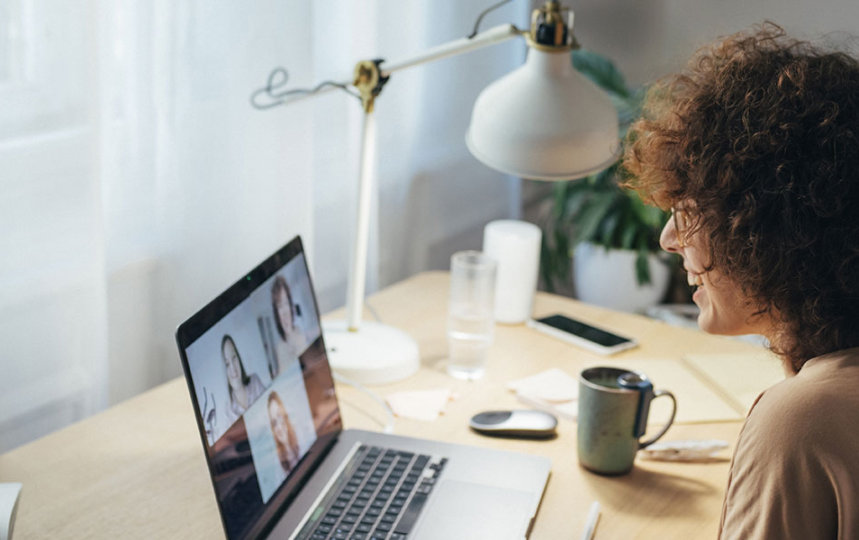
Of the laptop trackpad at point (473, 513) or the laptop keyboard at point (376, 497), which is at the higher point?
the laptop keyboard at point (376, 497)

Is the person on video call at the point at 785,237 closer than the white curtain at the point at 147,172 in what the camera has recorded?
Yes

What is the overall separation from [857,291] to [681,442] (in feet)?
1.46

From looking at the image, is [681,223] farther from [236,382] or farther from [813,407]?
[236,382]

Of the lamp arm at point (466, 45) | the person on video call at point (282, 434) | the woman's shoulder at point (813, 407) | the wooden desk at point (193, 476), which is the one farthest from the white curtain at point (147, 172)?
the woman's shoulder at point (813, 407)

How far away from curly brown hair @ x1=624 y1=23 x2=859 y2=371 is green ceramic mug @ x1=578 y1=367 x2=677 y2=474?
10.8 inches

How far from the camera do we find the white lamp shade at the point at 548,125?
4.03 ft

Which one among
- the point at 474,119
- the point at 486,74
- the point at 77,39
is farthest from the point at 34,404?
the point at 486,74

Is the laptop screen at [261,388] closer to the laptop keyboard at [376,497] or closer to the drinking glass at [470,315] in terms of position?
the laptop keyboard at [376,497]

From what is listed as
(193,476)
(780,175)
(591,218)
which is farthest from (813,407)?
(591,218)

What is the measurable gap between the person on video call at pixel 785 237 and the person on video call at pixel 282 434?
0.46 metres

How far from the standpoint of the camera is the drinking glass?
142 cm

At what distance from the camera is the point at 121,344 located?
1575 millimetres

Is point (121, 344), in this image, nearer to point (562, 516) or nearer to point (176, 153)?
point (176, 153)

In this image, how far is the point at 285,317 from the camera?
1115 mm
